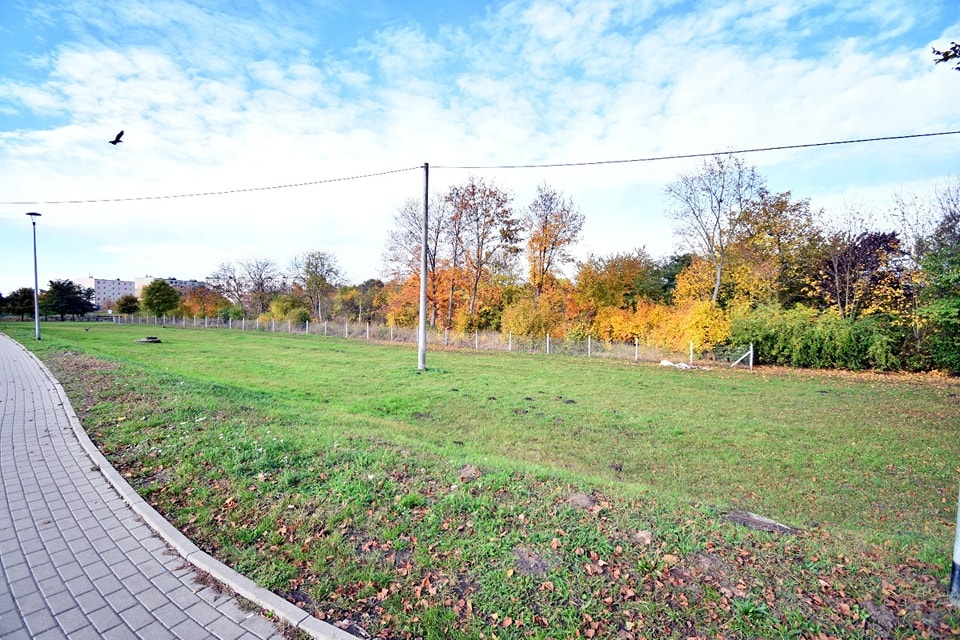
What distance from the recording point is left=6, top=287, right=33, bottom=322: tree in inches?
2108

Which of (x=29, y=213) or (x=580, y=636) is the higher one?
(x=29, y=213)

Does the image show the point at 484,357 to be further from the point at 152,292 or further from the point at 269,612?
the point at 152,292

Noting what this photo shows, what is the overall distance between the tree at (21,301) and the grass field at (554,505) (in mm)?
66800

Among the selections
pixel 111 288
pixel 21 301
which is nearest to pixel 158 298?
pixel 21 301

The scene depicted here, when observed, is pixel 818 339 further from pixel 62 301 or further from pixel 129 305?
pixel 62 301

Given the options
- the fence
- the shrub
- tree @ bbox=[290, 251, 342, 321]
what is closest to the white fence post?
the fence

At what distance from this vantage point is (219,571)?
2992mm

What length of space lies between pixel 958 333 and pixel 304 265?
168 ft

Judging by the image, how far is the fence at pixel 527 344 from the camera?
19156mm

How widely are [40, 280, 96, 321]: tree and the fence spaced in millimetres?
39247

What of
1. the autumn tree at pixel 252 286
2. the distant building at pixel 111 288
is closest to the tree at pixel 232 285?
the autumn tree at pixel 252 286

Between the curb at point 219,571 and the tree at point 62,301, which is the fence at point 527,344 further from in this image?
the tree at point 62,301

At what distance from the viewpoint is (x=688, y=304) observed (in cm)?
2180

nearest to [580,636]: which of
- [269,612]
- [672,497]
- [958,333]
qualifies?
[269,612]
